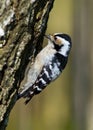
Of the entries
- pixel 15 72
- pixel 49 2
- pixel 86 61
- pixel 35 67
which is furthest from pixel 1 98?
pixel 86 61

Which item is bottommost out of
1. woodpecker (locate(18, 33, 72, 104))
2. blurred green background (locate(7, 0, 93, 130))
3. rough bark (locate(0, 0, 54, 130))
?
blurred green background (locate(7, 0, 93, 130))

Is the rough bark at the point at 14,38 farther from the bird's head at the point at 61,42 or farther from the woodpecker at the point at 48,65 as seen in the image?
the bird's head at the point at 61,42

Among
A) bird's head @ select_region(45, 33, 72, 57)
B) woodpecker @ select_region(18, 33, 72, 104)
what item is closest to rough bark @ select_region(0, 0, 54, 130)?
woodpecker @ select_region(18, 33, 72, 104)

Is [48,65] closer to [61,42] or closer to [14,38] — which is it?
[61,42]

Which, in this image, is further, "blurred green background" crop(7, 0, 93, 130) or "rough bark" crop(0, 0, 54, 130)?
"blurred green background" crop(7, 0, 93, 130)

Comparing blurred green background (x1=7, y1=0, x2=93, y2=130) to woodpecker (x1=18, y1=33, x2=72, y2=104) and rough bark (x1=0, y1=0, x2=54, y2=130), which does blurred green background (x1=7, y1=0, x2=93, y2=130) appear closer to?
woodpecker (x1=18, y1=33, x2=72, y2=104)

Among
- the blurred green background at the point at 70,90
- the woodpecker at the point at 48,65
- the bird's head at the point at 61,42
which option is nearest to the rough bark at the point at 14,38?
the woodpecker at the point at 48,65
